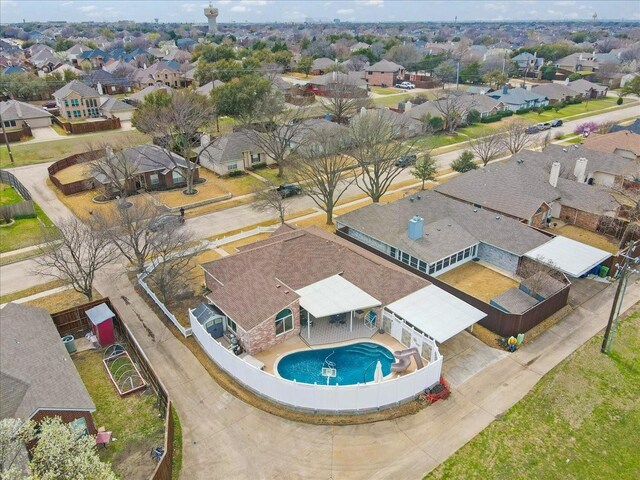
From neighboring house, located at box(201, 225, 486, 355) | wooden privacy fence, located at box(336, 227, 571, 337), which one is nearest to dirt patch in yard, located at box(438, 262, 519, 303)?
wooden privacy fence, located at box(336, 227, 571, 337)

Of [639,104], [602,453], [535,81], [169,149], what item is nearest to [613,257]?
[602,453]

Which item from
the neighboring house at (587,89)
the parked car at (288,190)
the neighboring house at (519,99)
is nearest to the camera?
the parked car at (288,190)

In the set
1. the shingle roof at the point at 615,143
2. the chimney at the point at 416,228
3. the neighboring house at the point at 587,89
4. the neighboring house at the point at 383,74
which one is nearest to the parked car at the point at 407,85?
the neighboring house at the point at 383,74

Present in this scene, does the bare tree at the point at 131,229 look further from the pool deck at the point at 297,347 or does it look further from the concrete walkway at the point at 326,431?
the pool deck at the point at 297,347

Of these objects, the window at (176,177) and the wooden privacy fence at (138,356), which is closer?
the wooden privacy fence at (138,356)

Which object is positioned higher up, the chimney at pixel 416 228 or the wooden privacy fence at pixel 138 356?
the chimney at pixel 416 228

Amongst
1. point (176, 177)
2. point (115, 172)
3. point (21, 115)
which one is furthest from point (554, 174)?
point (21, 115)

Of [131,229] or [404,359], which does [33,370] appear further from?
[404,359]
